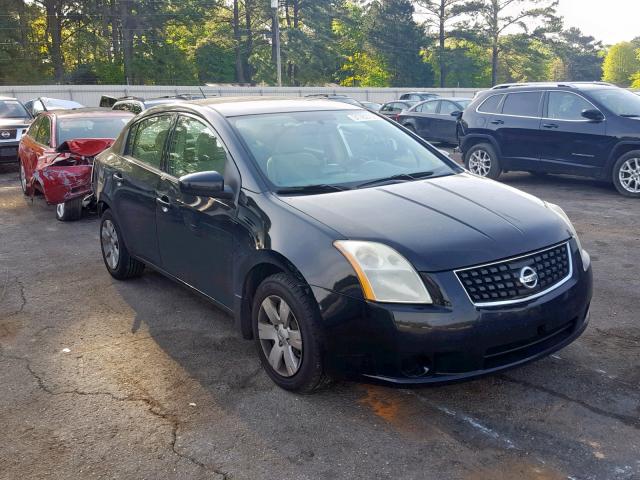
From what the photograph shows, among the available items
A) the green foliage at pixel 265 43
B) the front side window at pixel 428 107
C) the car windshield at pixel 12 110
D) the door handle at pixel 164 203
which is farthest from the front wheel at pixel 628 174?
the green foliage at pixel 265 43

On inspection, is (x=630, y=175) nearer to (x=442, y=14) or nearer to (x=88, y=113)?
(x=88, y=113)

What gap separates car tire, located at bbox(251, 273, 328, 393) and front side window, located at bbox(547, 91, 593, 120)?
7931 mm

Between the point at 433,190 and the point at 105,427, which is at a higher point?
the point at 433,190

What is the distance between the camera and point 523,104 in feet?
36.2

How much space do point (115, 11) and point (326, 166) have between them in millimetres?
57083

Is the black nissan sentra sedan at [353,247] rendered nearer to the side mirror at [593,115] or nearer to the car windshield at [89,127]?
the car windshield at [89,127]

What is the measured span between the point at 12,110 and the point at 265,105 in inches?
514

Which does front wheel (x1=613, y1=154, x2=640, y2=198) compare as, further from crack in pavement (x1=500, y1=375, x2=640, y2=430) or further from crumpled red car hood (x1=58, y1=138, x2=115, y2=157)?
crumpled red car hood (x1=58, y1=138, x2=115, y2=157)

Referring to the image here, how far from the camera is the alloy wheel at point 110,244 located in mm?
6075

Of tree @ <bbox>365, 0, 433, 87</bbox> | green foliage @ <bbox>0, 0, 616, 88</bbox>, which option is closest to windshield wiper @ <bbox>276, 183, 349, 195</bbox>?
green foliage @ <bbox>0, 0, 616, 88</bbox>

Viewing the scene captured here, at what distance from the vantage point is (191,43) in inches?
2511

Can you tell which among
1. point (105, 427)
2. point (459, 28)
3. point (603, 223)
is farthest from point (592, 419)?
point (459, 28)

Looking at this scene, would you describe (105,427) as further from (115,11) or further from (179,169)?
(115,11)

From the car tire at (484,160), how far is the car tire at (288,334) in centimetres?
801
